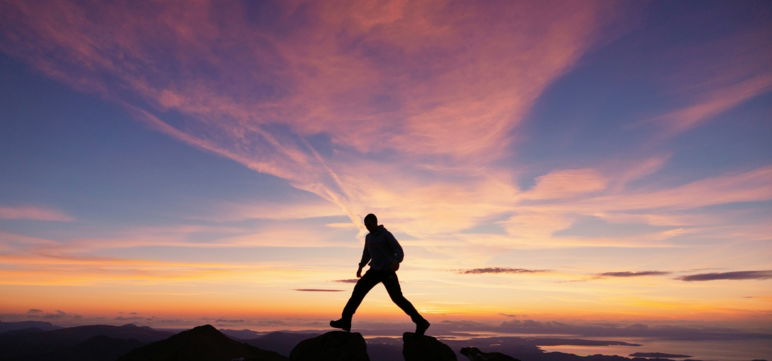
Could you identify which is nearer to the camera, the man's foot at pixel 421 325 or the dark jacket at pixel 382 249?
the dark jacket at pixel 382 249

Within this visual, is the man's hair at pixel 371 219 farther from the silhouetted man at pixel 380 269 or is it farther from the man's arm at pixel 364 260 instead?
the man's arm at pixel 364 260

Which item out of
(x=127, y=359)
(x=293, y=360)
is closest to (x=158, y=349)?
(x=127, y=359)

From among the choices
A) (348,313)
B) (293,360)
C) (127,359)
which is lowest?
(127,359)

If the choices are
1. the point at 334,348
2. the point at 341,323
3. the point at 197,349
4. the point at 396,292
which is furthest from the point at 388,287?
the point at 197,349

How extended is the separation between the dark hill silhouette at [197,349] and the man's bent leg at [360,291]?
4928 inches

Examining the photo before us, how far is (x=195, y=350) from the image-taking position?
436 ft

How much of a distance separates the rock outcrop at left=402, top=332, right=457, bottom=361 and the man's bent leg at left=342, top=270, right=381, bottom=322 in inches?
84.8

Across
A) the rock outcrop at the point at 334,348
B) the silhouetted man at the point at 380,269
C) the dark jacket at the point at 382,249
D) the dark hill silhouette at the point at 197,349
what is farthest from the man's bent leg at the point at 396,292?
the dark hill silhouette at the point at 197,349

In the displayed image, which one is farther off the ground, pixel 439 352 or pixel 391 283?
pixel 391 283

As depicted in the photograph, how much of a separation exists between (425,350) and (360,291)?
9.59ft

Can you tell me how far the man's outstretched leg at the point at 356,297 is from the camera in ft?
43.4

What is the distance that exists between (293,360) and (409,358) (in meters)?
3.79

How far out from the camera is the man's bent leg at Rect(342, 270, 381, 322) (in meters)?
13.2

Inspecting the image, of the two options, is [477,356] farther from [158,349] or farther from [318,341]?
[158,349]
